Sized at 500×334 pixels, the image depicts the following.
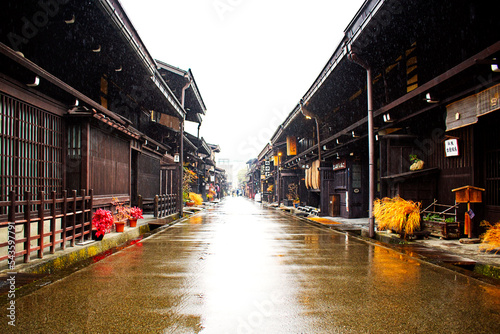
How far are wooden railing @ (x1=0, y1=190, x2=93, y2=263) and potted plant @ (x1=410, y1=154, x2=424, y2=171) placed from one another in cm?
1079

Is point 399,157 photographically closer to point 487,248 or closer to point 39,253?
point 487,248

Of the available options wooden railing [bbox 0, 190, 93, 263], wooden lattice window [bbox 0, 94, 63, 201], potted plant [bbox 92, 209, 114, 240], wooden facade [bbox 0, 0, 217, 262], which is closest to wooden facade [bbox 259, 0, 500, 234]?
wooden facade [bbox 0, 0, 217, 262]

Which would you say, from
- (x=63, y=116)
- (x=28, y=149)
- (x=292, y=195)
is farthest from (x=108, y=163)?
(x=292, y=195)

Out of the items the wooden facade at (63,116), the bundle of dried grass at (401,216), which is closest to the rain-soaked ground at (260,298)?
the wooden facade at (63,116)

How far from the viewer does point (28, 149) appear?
8711 mm

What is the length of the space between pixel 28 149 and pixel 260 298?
7.19m

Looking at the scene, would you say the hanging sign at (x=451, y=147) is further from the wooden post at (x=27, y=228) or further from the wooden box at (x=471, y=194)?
the wooden post at (x=27, y=228)

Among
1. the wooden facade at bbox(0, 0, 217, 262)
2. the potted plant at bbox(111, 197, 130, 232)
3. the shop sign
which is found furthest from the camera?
the shop sign

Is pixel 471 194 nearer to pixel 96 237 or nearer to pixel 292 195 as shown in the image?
pixel 96 237

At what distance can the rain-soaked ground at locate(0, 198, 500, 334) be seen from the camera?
13.1 ft

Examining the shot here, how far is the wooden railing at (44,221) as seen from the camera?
6723 mm

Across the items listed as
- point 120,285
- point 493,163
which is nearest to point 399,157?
point 493,163

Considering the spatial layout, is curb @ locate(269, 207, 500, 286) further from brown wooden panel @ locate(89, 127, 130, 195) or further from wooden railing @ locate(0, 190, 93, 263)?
brown wooden panel @ locate(89, 127, 130, 195)

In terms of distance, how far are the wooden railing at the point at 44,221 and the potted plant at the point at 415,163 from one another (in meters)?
10.8
